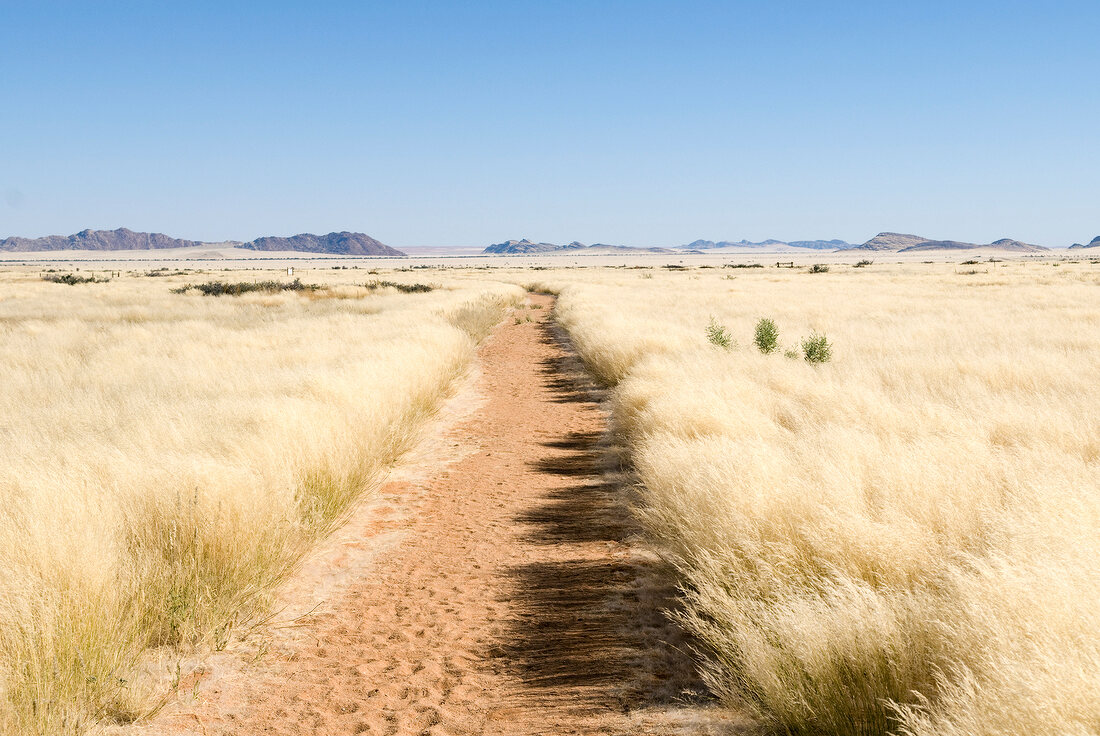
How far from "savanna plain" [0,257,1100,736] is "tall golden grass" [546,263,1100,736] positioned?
0.06ft

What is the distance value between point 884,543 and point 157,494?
4732 millimetres

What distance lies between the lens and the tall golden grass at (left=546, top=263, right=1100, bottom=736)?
8.93 ft

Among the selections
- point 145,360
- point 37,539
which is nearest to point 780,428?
point 37,539

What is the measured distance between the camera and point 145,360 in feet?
46.7

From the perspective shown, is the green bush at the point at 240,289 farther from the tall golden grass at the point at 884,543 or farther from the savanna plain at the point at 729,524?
the tall golden grass at the point at 884,543

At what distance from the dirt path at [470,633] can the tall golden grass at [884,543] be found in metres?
0.42

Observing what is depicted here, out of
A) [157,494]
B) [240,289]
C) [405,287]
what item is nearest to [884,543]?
[157,494]

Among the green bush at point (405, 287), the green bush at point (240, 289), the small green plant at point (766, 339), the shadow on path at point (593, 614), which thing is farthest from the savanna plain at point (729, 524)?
the green bush at point (405, 287)

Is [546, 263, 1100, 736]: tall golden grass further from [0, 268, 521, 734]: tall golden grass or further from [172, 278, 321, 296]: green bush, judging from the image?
[172, 278, 321, 296]: green bush

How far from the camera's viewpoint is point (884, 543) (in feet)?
13.1

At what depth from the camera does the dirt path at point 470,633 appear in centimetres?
356

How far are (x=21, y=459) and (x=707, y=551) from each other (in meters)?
5.16

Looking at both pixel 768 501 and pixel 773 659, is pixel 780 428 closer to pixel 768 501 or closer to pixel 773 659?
pixel 768 501

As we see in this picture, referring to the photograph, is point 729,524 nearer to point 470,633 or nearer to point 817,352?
point 470,633
